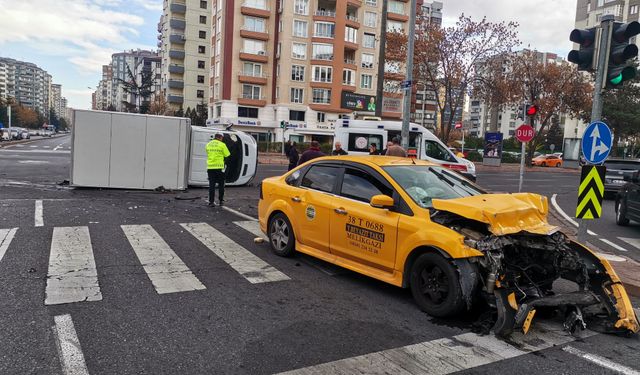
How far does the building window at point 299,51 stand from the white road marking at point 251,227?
53.2 metres

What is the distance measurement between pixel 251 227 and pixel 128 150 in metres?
6.02

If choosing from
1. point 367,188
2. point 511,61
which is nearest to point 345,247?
point 367,188

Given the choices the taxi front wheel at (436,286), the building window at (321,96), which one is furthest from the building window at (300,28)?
the taxi front wheel at (436,286)

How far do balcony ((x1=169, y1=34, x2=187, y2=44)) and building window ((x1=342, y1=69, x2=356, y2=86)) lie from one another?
131 feet

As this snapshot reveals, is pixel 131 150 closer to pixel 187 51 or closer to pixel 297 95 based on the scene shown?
pixel 297 95

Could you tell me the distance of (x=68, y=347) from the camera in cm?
373

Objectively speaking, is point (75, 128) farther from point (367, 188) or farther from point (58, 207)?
point (367, 188)

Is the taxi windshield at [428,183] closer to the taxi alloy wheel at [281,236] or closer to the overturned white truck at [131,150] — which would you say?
the taxi alloy wheel at [281,236]

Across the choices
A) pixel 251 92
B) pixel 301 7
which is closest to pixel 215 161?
pixel 251 92

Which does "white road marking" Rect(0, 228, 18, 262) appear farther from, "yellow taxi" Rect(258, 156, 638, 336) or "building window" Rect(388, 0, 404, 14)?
"building window" Rect(388, 0, 404, 14)

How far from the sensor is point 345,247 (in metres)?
5.79

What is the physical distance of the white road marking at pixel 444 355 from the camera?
11.8 ft

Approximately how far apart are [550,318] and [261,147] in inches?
1716

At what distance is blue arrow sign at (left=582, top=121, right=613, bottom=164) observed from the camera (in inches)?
268
